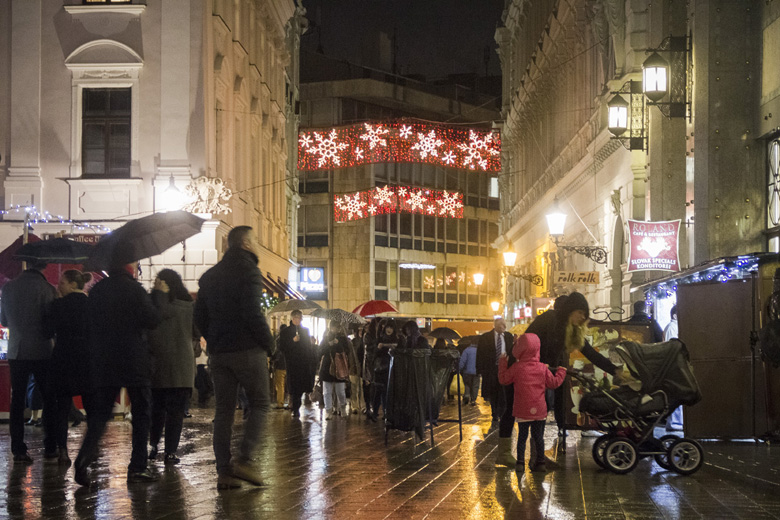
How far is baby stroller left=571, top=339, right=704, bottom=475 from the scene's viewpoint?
34.5 ft

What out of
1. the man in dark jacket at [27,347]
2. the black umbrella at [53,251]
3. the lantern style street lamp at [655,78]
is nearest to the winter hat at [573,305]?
the man in dark jacket at [27,347]

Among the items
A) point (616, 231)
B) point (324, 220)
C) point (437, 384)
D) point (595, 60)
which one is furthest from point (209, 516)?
point (324, 220)

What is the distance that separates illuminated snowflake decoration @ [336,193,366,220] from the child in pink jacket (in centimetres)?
3257

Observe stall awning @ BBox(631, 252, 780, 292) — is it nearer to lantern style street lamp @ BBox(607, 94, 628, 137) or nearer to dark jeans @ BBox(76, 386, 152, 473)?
dark jeans @ BBox(76, 386, 152, 473)

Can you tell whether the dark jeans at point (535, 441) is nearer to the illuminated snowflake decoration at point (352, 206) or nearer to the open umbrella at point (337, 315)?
the open umbrella at point (337, 315)

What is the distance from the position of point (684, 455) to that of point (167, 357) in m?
4.74

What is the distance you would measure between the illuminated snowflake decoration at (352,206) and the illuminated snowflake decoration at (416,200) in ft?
7.47

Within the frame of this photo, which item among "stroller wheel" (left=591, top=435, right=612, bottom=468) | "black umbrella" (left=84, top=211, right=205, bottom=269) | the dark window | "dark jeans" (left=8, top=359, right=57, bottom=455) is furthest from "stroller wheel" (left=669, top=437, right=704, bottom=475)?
the dark window

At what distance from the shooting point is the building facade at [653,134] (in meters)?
18.8

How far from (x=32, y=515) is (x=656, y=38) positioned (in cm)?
1840

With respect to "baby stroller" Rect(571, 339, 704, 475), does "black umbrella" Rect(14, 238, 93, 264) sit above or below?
above

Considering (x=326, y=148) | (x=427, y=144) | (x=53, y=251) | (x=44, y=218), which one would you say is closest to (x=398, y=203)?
(x=326, y=148)

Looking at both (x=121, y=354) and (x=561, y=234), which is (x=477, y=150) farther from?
(x=121, y=354)

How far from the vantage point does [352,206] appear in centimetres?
4359
